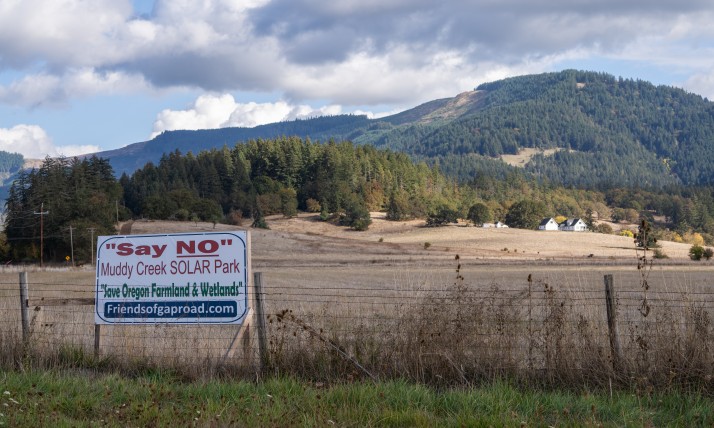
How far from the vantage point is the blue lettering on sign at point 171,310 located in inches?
456

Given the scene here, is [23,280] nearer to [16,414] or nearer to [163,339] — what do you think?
[163,339]

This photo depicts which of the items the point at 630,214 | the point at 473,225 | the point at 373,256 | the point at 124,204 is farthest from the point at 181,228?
the point at 630,214

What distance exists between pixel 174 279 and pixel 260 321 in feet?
6.53

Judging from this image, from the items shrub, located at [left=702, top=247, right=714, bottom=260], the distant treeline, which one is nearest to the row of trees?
the distant treeline

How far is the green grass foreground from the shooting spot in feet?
24.5

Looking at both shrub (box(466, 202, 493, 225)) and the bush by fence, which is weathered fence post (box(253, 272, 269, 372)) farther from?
shrub (box(466, 202, 493, 225))

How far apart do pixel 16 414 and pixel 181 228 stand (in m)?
89.4

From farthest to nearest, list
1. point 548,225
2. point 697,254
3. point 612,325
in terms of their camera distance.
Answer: point 548,225 → point 697,254 → point 612,325

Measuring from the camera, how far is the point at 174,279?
11.9m

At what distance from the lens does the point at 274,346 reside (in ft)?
34.5

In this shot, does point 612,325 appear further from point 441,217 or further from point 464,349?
point 441,217

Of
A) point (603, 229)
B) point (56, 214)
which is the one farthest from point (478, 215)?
point (56, 214)

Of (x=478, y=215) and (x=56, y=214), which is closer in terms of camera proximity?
(x=56, y=214)

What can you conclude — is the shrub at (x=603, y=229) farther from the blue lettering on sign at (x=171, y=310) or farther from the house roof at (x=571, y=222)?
the blue lettering on sign at (x=171, y=310)
